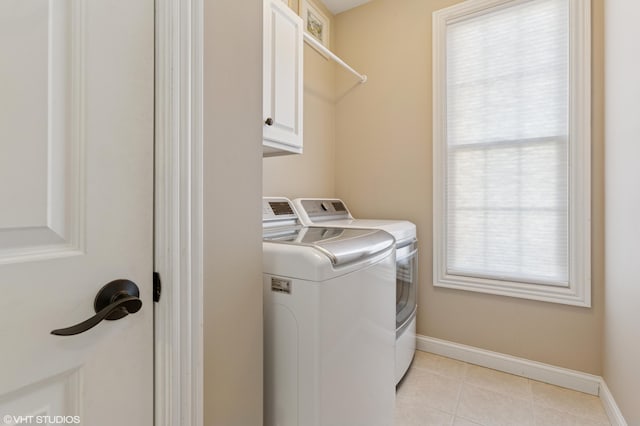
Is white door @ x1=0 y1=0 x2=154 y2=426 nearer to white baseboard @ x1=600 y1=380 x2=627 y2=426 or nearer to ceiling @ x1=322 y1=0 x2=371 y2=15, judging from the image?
white baseboard @ x1=600 y1=380 x2=627 y2=426

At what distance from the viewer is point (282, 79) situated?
5.15 feet

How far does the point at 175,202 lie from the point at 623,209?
197cm

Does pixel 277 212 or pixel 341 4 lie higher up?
pixel 341 4

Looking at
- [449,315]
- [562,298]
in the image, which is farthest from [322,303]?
[562,298]

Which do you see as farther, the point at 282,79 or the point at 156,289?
the point at 282,79

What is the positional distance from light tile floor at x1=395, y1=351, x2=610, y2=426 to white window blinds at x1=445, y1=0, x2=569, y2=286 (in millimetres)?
669

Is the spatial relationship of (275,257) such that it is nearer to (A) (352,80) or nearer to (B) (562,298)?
(B) (562,298)

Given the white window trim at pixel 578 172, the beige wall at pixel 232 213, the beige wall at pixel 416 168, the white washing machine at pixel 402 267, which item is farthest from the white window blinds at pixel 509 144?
the beige wall at pixel 232 213

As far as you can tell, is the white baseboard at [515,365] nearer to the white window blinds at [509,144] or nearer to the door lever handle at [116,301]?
the white window blinds at [509,144]

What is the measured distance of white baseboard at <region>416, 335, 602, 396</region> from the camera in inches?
71.7

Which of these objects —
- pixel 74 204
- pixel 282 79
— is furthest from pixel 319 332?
pixel 282 79

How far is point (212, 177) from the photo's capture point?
75 cm

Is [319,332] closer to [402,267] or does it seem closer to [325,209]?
[402,267]

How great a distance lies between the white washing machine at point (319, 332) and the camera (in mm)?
990
